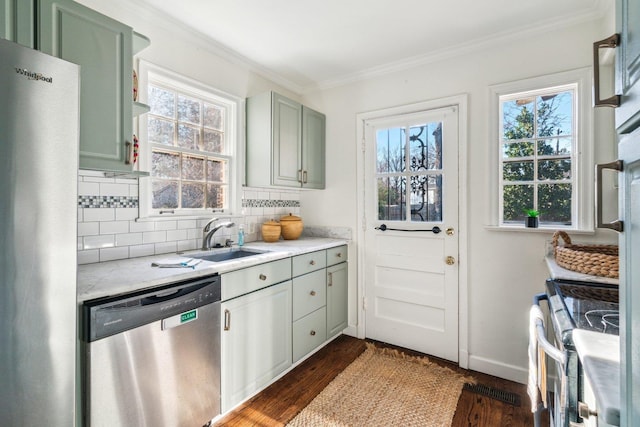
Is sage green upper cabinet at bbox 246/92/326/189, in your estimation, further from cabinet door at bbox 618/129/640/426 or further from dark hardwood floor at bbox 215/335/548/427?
cabinet door at bbox 618/129/640/426

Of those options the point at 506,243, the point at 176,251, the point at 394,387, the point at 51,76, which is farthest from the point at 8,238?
the point at 506,243

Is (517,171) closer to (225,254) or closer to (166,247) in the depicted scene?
(225,254)

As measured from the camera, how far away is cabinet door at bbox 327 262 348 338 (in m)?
2.85

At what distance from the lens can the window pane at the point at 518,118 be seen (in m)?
2.36

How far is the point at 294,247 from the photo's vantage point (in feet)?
8.47

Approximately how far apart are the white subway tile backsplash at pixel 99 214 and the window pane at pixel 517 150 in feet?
9.16

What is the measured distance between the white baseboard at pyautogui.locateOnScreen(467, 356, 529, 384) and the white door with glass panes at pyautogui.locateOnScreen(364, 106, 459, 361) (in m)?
0.17

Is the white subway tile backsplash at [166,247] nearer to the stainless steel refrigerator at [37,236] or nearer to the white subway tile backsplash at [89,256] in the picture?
the white subway tile backsplash at [89,256]

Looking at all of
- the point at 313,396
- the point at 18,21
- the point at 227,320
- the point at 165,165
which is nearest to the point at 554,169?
the point at 313,396

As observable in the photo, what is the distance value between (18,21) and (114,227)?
3.65ft

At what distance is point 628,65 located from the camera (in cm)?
59

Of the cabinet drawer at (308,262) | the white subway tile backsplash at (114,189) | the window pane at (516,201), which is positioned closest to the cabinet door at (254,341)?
the cabinet drawer at (308,262)

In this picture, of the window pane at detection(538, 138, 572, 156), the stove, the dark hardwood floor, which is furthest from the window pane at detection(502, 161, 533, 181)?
the dark hardwood floor

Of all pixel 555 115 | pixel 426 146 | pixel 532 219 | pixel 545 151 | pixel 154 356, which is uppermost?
pixel 555 115
